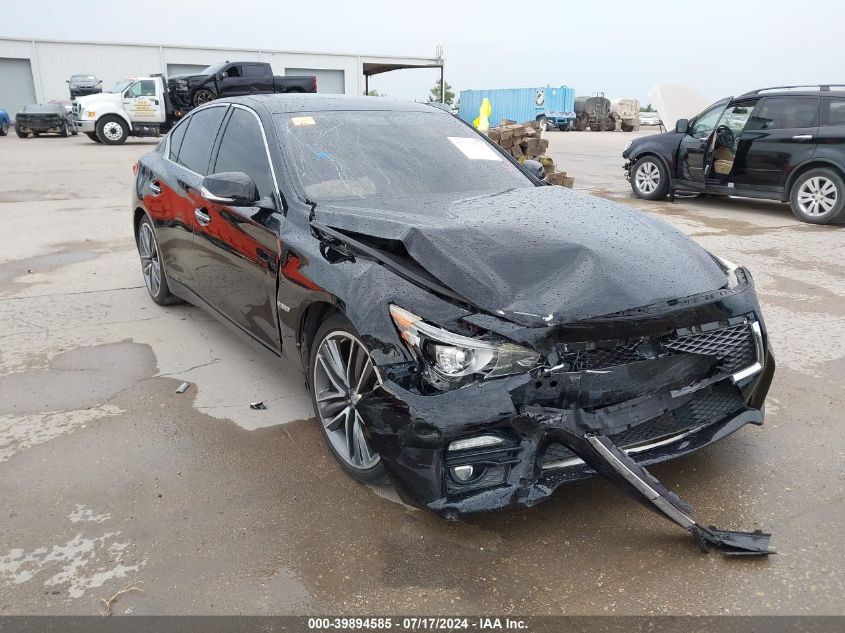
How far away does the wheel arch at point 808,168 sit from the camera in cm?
916

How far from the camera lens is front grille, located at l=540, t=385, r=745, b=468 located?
8.21 feet

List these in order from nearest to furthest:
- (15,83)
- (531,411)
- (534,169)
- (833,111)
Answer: (531,411) < (534,169) < (833,111) < (15,83)

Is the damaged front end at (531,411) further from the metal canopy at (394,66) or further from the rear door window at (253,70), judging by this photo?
the metal canopy at (394,66)

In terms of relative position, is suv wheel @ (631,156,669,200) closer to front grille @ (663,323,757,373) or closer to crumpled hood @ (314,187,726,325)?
crumpled hood @ (314,187,726,325)

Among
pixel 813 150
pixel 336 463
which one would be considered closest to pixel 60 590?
pixel 336 463

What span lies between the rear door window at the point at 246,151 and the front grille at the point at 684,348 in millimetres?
1922

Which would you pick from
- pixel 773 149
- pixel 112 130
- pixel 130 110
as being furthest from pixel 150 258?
pixel 112 130

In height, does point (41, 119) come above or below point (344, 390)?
above

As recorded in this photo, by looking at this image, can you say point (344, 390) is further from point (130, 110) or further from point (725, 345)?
point (130, 110)

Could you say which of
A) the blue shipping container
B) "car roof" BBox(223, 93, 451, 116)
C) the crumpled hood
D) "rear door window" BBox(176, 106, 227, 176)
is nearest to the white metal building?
the blue shipping container

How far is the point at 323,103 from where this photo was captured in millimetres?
4191

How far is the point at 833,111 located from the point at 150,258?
8.91 meters

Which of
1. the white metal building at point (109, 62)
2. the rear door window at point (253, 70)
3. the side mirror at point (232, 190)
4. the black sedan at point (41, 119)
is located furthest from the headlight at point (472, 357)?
the white metal building at point (109, 62)

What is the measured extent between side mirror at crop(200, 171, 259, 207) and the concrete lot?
880mm
